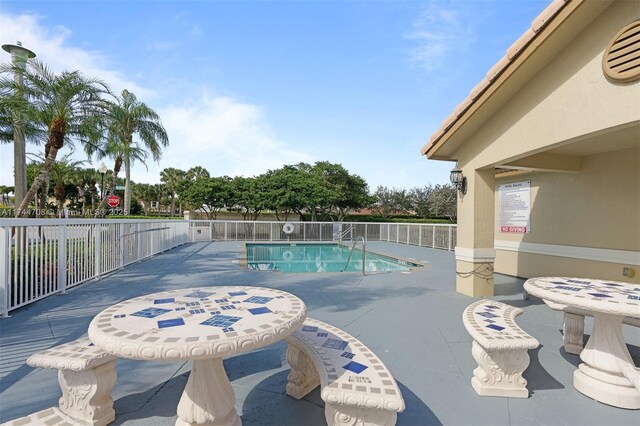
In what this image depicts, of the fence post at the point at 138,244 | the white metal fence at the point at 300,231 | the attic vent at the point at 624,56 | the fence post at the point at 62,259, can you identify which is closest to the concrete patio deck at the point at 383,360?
the fence post at the point at 62,259

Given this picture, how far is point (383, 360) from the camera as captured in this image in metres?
3.02

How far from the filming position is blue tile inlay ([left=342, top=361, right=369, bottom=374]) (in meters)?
1.94

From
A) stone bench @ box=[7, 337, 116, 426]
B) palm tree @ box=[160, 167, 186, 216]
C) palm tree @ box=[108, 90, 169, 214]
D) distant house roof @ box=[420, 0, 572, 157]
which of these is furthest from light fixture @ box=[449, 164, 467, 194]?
palm tree @ box=[160, 167, 186, 216]

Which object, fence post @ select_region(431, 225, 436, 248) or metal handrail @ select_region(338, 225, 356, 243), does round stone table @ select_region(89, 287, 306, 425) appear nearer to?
fence post @ select_region(431, 225, 436, 248)

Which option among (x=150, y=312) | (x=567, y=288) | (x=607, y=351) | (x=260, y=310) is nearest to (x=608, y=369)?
(x=607, y=351)

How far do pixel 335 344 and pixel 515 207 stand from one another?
6710 mm

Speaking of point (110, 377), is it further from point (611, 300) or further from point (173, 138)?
point (173, 138)

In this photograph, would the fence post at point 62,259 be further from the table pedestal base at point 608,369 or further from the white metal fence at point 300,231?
the white metal fence at point 300,231

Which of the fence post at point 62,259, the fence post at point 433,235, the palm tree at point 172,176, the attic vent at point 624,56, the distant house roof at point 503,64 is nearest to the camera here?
the attic vent at point 624,56

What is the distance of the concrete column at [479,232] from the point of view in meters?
5.31

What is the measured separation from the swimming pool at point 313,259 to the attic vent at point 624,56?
6.38m

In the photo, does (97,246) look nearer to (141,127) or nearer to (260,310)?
(260,310)

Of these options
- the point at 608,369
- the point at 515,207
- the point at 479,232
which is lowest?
the point at 608,369

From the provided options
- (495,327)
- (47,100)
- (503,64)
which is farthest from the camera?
(47,100)
